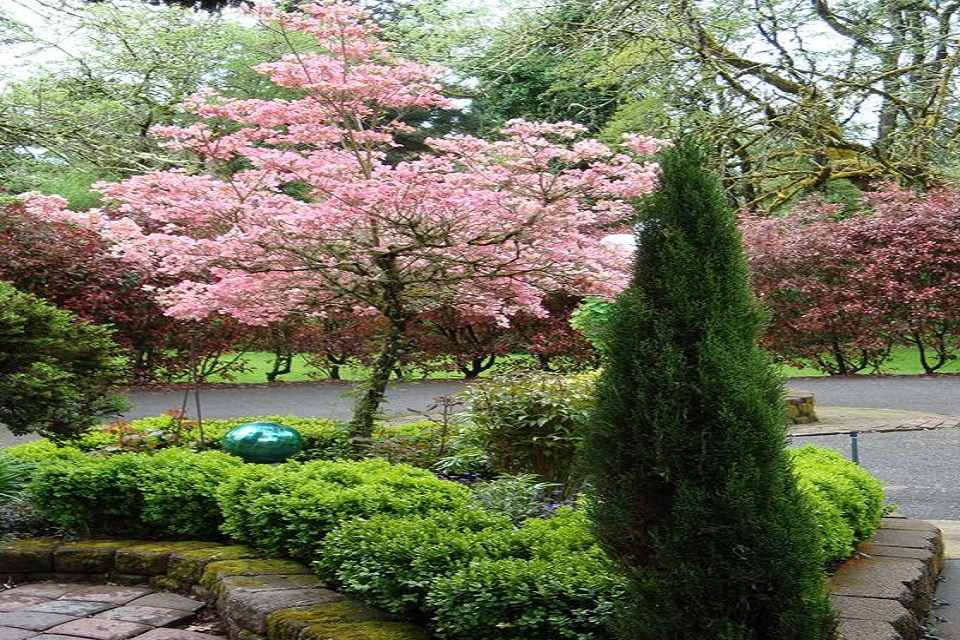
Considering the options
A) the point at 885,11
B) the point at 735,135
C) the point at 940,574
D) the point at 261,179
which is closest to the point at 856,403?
the point at 735,135

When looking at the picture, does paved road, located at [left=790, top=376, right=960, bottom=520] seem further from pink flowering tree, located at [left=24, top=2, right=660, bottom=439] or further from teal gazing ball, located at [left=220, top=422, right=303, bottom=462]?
teal gazing ball, located at [left=220, top=422, right=303, bottom=462]

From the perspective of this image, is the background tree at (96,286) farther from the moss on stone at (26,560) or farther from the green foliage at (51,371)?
the moss on stone at (26,560)

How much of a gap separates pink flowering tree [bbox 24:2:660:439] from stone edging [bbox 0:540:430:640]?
2.24 m

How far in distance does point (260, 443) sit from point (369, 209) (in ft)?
5.08

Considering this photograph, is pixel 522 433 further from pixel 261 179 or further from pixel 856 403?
pixel 856 403

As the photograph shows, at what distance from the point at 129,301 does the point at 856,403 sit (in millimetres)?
9570

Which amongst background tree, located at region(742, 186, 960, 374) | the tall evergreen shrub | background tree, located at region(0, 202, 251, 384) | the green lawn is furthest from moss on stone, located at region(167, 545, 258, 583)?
background tree, located at region(742, 186, 960, 374)

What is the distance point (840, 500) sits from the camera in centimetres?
407

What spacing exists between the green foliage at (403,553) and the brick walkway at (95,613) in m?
0.60

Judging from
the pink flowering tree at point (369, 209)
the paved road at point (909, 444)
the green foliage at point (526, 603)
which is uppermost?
the pink flowering tree at point (369, 209)

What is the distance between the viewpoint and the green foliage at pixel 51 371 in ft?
15.4

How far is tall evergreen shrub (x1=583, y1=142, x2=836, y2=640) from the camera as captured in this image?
2.38m

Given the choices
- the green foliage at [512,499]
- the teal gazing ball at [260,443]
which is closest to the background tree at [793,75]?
the teal gazing ball at [260,443]

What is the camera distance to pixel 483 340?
15.9 m
